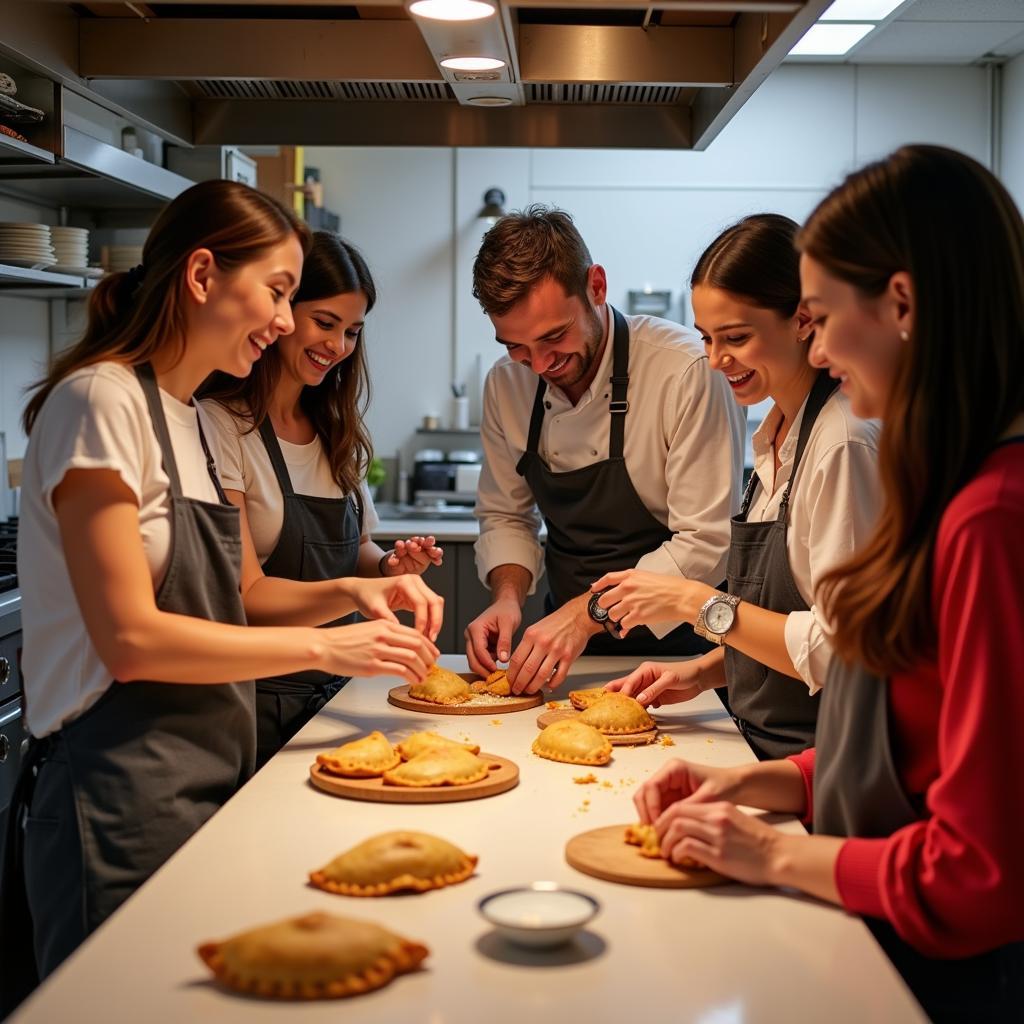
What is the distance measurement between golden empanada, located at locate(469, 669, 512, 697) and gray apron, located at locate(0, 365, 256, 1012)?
63 cm

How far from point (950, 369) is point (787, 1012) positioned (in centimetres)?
66

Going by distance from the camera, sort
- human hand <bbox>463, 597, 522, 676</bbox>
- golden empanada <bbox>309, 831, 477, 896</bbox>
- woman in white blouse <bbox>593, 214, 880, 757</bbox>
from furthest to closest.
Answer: human hand <bbox>463, 597, 522, 676</bbox>
woman in white blouse <bbox>593, 214, 880, 757</bbox>
golden empanada <bbox>309, 831, 477, 896</bbox>

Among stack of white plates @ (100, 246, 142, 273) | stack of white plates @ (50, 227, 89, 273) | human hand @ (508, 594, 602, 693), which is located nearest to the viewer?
human hand @ (508, 594, 602, 693)

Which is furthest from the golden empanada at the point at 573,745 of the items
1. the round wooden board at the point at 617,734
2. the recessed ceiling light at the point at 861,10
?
the recessed ceiling light at the point at 861,10

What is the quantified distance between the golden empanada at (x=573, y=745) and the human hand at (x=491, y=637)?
531 millimetres

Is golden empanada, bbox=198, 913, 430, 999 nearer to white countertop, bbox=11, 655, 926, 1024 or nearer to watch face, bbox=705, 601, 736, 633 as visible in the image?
white countertop, bbox=11, 655, 926, 1024

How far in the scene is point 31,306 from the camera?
4.26 metres

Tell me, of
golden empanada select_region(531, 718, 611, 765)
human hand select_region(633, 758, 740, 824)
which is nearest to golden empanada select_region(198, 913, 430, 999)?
human hand select_region(633, 758, 740, 824)

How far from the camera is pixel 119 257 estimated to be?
400 centimetres

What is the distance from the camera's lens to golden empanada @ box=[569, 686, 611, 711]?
7.27ft

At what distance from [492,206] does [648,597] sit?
425 centimetres

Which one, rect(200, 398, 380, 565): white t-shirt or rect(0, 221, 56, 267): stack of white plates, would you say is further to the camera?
rect(0, 221, 56, 267): stack of white plates

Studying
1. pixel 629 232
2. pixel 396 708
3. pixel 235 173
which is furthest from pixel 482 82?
pixel 629 232

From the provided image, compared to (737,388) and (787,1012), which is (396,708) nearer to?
(737,388)
